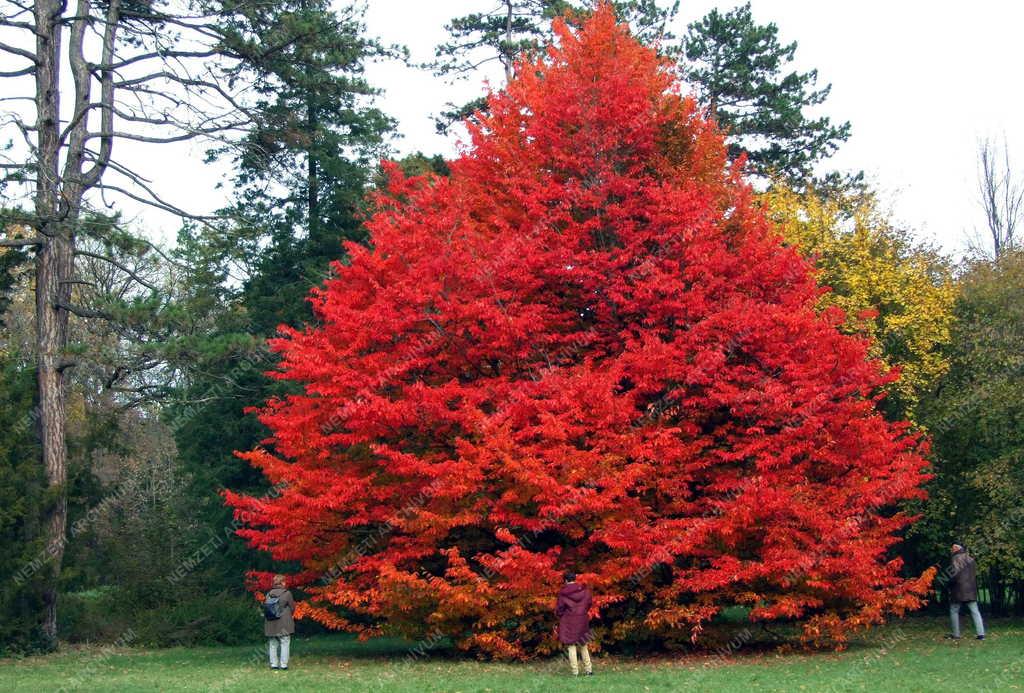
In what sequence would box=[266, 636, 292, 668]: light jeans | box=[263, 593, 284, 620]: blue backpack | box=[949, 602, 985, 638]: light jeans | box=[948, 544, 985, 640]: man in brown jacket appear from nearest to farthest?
box=[266, 636, 292, 668]: light jeans < box=[263, 593, 284, 620]: blue backpack < box=[948, 544, 985, 640]: man in brown jacket < box=[949, 602, 985, 638]: light jeans

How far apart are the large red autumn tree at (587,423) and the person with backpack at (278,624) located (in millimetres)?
419

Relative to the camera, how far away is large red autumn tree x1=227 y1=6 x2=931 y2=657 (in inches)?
640

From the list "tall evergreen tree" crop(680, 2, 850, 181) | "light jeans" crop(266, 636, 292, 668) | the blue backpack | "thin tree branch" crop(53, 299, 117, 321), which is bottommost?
"light jeans" crop(266, 636, 292, 668)

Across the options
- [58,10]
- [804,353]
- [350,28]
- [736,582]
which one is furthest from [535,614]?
[58,10]

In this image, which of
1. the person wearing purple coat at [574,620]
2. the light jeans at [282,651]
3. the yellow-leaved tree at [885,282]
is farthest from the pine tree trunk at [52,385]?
the yellow-leaved tree at [885,282]

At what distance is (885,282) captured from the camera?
25.6 metres

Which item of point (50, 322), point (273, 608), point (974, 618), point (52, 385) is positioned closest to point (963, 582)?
point (974, 618)

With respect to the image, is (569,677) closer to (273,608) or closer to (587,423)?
(587,423)

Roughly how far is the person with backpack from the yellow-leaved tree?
13.9m

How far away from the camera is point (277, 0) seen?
859 inches

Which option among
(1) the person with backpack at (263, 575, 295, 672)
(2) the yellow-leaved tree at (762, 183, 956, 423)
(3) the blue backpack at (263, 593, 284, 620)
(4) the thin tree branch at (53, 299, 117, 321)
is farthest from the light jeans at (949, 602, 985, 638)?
(4) the thin tree branch at (53, 299, 117, 321)

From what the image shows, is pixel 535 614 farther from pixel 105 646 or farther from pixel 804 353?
pixel 105 646

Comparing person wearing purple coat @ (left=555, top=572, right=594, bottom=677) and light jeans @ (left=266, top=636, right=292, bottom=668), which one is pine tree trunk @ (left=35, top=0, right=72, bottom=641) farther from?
person wearing purple coat @ (left=555, top=572, right=594, bottom=677)

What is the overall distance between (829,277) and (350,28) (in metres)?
14.3
